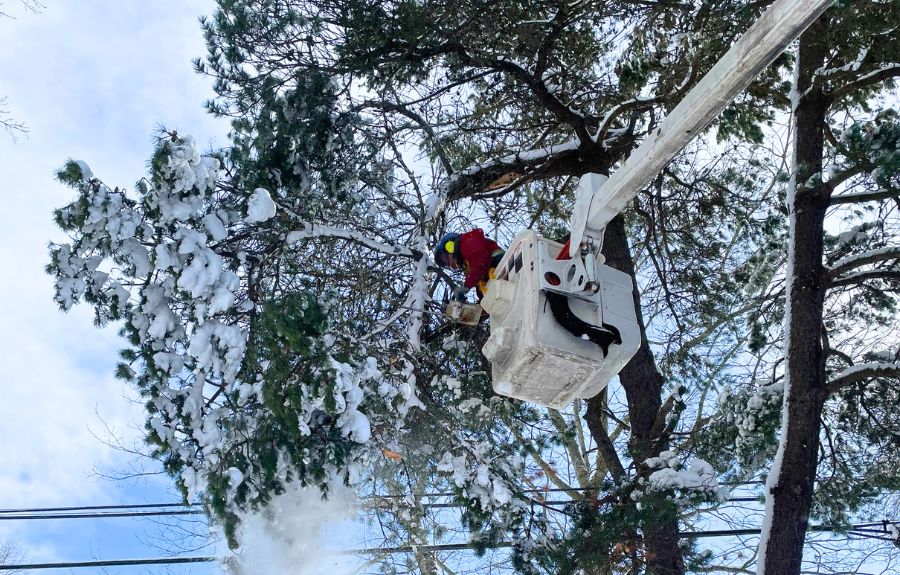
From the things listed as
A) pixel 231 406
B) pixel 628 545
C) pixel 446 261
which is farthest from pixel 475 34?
pixel 628 545

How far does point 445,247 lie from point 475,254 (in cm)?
25

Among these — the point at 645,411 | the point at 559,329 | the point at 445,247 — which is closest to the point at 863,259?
the point at 645,411

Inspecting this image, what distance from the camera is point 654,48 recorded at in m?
9.64

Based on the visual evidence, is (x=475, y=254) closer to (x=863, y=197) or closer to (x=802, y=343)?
(x=802, y=343)

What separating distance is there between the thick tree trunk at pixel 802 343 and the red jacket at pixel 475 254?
249 centimetres

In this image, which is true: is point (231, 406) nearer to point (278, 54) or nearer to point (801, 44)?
point (278, 54)

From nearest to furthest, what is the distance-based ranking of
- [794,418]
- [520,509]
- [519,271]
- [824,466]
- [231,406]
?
1. [519,271]
2. [231,406]
3. [794,418]
4. [520,509]
5. [824,466]

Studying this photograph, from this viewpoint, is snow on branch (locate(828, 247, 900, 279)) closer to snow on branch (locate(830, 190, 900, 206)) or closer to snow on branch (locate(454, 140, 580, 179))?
snow on branch (locate(830, 190, 900, 206))

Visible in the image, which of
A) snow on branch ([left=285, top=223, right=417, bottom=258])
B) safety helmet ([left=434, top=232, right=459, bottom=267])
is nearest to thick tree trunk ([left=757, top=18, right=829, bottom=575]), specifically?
safety helmet ([left=434, top=232, right=459, bottom=267])

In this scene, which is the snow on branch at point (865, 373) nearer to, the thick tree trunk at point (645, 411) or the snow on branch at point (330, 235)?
the thick tree trunk at point (645, 411)

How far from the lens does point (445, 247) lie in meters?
7.00

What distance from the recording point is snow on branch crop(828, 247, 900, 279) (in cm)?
711

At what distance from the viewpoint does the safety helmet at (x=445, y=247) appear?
6.96 m

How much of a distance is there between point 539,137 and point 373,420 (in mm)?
4204
